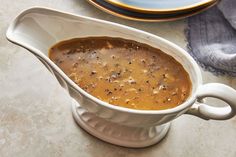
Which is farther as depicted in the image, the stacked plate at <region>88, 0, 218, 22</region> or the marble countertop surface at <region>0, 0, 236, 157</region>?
the stacked plate at <region>88, 0, 218, 22</region>

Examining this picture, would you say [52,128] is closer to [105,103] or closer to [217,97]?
[105,103]

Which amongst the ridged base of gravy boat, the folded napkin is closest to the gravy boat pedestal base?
the ridged base of gravy boat

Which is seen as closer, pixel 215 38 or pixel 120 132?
pixel 120 132

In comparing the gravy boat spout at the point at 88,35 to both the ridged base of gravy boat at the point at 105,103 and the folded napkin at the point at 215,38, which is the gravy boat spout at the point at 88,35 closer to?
the ridged base of gravy boat at the point at 105,103

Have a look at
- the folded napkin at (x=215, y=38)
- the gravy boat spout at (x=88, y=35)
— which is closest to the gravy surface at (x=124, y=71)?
the gravy boat spout at (x=88, y=35)

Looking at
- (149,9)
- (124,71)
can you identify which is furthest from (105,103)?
(149,9)

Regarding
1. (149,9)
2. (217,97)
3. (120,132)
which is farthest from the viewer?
(149,9)

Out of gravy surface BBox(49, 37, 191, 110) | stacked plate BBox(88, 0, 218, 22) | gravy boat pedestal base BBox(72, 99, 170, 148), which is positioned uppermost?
gravy surface BBox(49, 37, 191, 110)

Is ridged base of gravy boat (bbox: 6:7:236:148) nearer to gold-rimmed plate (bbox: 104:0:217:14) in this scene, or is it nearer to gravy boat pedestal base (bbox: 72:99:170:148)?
gravy boat pedestal base (bbox: 72:99:170:148)
